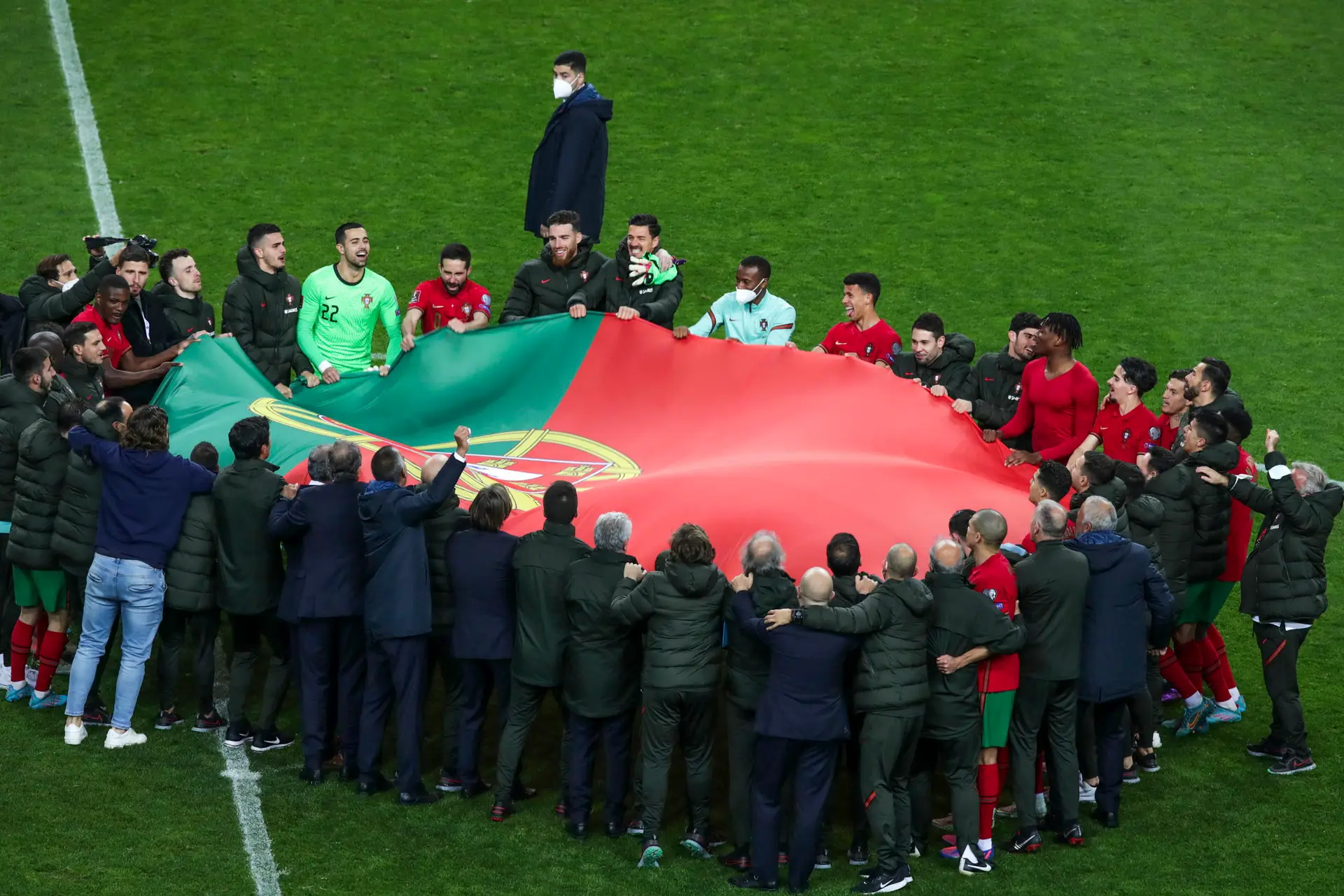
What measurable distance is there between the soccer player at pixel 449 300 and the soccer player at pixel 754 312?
4.48 feet

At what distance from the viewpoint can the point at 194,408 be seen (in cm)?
1070

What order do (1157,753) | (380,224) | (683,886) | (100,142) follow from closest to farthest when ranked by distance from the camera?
(683,886) → (1157,753) → (380,224) → (100,142)

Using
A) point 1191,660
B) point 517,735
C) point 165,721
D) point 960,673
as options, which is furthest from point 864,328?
point 165,721

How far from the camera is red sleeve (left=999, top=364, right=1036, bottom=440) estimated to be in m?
10.7

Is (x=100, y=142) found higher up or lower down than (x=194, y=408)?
higher up

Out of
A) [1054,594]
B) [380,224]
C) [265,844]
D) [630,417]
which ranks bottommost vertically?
[265,844]

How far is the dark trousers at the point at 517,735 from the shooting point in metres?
8.82

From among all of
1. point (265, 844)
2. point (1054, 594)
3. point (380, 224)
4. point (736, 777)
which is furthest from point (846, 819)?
point (380, 224)

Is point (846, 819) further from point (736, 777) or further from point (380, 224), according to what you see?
point (380, 224)

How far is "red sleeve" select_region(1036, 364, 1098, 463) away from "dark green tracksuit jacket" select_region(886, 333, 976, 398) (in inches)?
32.8

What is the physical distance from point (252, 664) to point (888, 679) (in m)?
3.66

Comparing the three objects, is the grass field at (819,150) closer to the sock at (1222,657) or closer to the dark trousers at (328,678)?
the sock at (1222,657)

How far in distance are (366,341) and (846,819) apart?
15.6 ft

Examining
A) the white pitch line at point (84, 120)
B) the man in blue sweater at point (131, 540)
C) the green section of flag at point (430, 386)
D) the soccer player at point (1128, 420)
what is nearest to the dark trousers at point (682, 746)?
the man in blue sweater at point (131, 540)
